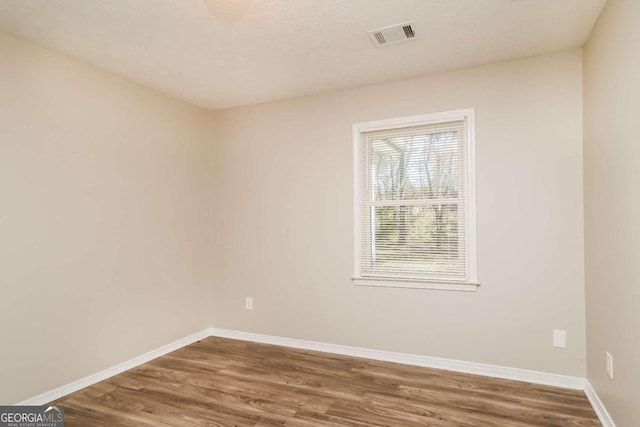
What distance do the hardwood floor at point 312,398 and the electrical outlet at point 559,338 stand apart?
1.03 ft

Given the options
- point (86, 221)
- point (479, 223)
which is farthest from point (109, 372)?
point (479, 223)

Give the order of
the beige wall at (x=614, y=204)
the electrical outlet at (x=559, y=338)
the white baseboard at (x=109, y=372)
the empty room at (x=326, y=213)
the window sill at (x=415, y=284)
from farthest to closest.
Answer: the window sill at (x=415, y=284)
the electrical outlet at (x=559, y=338)
the white baseboard at (x=109, y=372)
the empty room at (x=326, y=213)
the beige wall at (x=614, y=204)

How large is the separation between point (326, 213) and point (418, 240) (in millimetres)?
904

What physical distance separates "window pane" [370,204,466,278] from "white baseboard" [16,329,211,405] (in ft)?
6.74

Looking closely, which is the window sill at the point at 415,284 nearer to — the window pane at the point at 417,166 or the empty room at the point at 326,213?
the empty room at the point at 326,213

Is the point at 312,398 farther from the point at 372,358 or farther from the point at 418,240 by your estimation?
the point at 418,240

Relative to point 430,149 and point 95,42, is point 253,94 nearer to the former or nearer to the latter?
point 95,42

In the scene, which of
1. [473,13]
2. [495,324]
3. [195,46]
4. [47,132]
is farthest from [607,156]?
[47,132]

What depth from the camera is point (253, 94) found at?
3.65 meters

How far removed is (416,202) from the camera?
A: 10.6 feet

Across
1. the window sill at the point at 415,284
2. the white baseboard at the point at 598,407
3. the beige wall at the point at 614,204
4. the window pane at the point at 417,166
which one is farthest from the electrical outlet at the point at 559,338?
the window pane at the point at 417,166

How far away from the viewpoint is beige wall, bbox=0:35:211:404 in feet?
8.07

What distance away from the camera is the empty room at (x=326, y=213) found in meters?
2.28

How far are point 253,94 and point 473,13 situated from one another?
2117 mm
